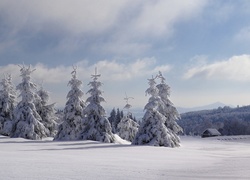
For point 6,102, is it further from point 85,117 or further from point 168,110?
point 168,110

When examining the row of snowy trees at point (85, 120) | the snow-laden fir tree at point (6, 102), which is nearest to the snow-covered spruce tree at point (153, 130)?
the row of snowy trees at point (85, 120)

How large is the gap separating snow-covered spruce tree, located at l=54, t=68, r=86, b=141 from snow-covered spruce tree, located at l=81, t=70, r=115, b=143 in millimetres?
2113

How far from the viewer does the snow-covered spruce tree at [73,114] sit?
1567 inches

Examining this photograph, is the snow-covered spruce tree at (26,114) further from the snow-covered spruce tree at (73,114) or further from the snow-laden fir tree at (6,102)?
the snow-laden fir tree at (6,102)

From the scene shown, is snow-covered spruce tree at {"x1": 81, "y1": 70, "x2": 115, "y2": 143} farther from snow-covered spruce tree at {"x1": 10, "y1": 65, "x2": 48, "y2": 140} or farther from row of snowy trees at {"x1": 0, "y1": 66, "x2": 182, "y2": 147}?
snow-covered spruce tree at {"x1": 10, "y1": 65, "x2": 48, "y2": 140}

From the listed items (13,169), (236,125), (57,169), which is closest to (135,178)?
(57,169)

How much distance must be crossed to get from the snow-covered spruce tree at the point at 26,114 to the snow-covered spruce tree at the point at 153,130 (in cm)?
1275

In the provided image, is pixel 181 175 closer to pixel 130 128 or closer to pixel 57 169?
pixel 57 169

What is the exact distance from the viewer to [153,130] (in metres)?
34.1

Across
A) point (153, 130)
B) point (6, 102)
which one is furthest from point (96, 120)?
point (6, 102)

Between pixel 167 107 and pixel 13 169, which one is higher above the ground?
pixel 167 107

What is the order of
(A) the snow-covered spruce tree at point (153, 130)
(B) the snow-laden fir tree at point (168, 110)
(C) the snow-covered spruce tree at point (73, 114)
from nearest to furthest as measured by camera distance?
(A) the snow-covered spruce tree at point (153, 130) → (C) the snow-covered spruce tree at point (73, 114) → (B) the snow-laden fir tree at point (168, 110)

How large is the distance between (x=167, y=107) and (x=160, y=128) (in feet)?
31.5

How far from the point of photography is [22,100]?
1527 inches
